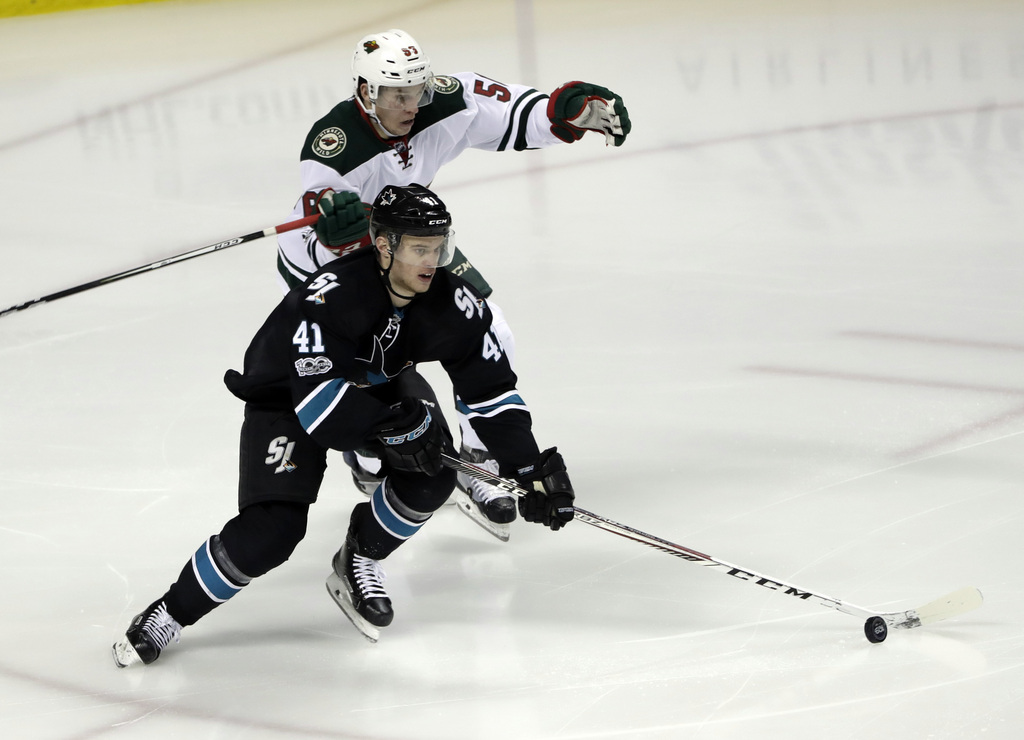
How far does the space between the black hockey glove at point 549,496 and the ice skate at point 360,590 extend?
40cm

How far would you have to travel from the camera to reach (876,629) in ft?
9.15

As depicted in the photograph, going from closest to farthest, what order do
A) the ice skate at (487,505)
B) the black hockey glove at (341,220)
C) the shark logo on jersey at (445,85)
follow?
the black hockey glove at (341,220)
the ice skate at (487,505)
the shark logo on jersey at (445,85)

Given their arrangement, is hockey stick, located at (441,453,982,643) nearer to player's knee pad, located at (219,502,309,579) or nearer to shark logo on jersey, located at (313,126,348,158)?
player's knee pad, located at (219,502,309,579)

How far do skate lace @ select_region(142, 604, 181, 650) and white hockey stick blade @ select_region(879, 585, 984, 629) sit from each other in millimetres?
1501

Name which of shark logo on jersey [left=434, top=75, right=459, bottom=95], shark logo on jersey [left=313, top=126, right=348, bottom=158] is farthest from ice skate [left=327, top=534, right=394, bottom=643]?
shark logo on jersey [left=434, top=75, right=459, bottom=95]

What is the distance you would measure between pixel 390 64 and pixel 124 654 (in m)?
1.46

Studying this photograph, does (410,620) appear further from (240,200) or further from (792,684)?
(240,200)

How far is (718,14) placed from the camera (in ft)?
29.4

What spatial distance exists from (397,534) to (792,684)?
93cm

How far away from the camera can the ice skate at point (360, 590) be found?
116 inches

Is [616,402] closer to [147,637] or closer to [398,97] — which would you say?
[398,97]

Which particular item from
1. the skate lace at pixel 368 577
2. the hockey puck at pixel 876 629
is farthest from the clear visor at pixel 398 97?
the hockey puck at pixel 876 629

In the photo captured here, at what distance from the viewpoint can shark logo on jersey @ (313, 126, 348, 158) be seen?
3.26m

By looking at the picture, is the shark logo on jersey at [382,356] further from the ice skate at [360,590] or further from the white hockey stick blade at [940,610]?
the white hockey stick blade at [940,610]
